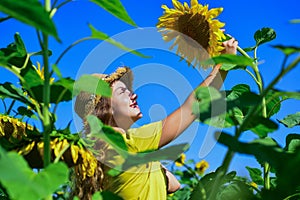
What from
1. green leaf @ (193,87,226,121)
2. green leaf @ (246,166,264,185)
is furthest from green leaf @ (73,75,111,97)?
green leaf @ (246,166,264,185)

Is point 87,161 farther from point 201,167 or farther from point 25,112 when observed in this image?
point 201,167

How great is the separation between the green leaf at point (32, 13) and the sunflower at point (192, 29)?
1.10 metres

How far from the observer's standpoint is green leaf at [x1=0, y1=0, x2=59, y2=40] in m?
0.47

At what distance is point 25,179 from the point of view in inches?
16.8

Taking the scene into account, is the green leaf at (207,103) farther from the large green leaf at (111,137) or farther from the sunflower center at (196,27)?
the sunflower center at (196,27)

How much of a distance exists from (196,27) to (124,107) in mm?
570

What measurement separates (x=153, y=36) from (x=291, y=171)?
1.14m

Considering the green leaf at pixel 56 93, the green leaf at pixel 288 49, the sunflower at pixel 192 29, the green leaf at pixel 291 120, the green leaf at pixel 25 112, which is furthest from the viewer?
the sunflower at pixel 192 29

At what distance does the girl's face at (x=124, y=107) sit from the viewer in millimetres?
2090

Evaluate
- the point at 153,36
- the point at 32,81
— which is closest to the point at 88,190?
the point at 153,36

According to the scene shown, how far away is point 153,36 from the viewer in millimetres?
1606

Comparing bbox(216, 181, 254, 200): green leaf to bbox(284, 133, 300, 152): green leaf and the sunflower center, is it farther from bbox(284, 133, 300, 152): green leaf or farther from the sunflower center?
the sunflower center

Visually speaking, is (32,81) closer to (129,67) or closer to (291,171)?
(291,171)

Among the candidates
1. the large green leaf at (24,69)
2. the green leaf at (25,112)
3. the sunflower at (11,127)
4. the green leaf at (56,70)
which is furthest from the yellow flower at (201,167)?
the green leaf at (56,70)
